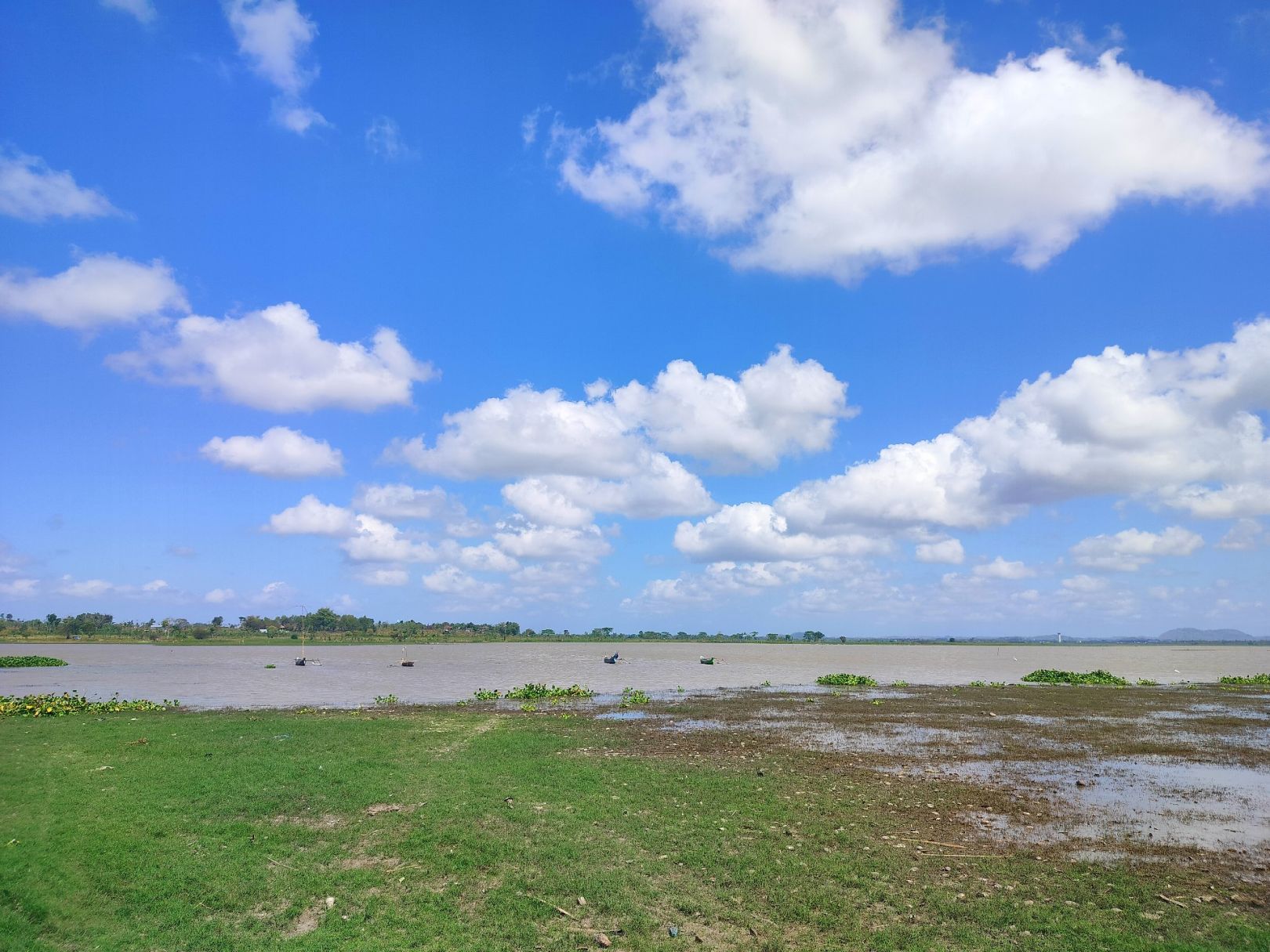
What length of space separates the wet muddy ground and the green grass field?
79cm

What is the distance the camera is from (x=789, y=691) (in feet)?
164

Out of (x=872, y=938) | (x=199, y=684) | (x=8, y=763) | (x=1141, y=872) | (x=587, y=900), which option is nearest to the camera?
(x=872, y=938)

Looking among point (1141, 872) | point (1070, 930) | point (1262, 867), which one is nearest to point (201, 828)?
point (1070, 930)

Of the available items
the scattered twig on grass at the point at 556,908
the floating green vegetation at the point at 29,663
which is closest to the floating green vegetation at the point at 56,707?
the scattered twig on grass at the point at 556,908

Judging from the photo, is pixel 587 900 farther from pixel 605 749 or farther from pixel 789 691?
pixel 789 691

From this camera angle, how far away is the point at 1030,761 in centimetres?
2366

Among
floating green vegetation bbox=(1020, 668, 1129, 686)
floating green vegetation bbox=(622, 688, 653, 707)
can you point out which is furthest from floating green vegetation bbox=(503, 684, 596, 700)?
floating green vegetation bbox=(1020, 668, 1129, 686)

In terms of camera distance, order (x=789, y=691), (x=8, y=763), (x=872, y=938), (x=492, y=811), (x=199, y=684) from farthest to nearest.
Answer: (x=199, y=684)
(x=789, y=691)
(x=8, y=763)
(x=492, y=811)
(x=872, y=938)

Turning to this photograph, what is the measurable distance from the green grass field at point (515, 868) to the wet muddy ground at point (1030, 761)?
0.79 meters

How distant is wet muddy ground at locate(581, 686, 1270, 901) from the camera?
47.3ft

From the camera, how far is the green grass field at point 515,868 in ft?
33.1

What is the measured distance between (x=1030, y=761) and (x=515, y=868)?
18.8 meters

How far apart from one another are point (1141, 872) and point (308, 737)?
2253 cm

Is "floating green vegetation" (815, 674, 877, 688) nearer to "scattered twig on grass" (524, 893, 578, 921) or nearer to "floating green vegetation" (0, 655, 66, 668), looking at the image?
"scattered twig on grass" (524, 893, 578, 921)
